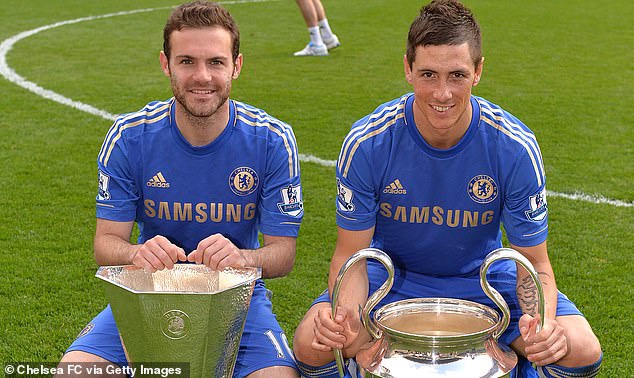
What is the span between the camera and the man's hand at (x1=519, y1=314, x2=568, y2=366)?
99.6 inches

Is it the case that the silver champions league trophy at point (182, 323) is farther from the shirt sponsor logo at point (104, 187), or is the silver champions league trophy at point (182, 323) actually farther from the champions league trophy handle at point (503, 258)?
the champions league trophy handle at point (503, 258)

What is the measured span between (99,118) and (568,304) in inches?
205

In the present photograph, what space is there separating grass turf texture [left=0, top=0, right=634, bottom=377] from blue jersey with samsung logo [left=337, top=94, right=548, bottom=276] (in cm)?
90

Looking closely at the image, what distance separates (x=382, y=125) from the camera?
322 centimetres

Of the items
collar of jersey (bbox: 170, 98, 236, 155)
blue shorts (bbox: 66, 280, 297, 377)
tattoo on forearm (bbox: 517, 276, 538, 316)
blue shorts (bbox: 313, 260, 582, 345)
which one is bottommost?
blue shorts (bbox: 66, 280, 297, 377)

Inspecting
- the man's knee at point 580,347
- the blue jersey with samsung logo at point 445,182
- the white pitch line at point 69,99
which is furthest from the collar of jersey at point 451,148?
the white pitch line at point 69,99

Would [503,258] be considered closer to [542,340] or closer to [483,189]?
[542,340]

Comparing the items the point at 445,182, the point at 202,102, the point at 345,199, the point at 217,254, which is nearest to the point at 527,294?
→ the point at 445,182

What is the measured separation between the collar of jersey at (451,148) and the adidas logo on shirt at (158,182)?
880 millimetres

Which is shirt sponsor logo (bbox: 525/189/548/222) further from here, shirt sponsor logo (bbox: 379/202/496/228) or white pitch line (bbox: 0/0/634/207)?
white pitch line (bbox: 0/0/634/207)

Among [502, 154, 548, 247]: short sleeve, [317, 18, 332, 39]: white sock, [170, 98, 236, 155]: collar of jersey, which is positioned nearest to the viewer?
[502, 154, 548, 247]: short sleeve

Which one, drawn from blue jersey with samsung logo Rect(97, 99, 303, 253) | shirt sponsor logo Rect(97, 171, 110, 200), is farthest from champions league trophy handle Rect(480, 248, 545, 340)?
shirt sponsor logo Rect(97, 171, 110, 200)

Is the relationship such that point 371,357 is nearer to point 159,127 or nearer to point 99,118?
point 159,127

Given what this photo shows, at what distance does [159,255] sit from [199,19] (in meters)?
0.88
